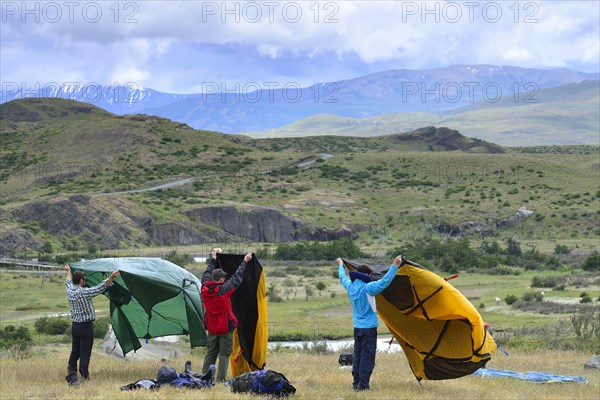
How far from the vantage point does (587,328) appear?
79.5ft

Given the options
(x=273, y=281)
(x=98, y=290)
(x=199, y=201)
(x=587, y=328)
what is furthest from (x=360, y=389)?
(x=199, y=201)

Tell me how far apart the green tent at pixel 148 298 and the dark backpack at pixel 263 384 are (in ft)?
11.4

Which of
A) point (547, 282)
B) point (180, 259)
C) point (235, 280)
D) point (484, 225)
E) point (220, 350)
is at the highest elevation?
point (235, 280)

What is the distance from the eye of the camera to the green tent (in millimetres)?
16250

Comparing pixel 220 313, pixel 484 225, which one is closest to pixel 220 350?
pixel 220 313

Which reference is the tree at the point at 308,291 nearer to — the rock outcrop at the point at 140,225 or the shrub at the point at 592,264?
the shrub at the point at 592,264

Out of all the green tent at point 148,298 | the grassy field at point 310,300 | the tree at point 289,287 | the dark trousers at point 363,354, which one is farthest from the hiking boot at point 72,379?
the tree at point 289,287

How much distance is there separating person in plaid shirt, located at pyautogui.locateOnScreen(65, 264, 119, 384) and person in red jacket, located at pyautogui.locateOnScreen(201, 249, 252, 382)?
1.66 metres

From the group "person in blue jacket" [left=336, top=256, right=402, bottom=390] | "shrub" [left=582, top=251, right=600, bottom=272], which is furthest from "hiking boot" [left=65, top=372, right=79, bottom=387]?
"shrub" [left=582, top=251, right=600, bottom=272]

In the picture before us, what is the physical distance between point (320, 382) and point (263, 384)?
1.91 metres

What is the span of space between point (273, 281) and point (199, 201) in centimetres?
3560

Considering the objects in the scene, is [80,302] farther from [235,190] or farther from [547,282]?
[235,190]

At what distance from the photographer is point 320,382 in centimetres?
1473

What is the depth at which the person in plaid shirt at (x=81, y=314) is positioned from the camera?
14086 mm
